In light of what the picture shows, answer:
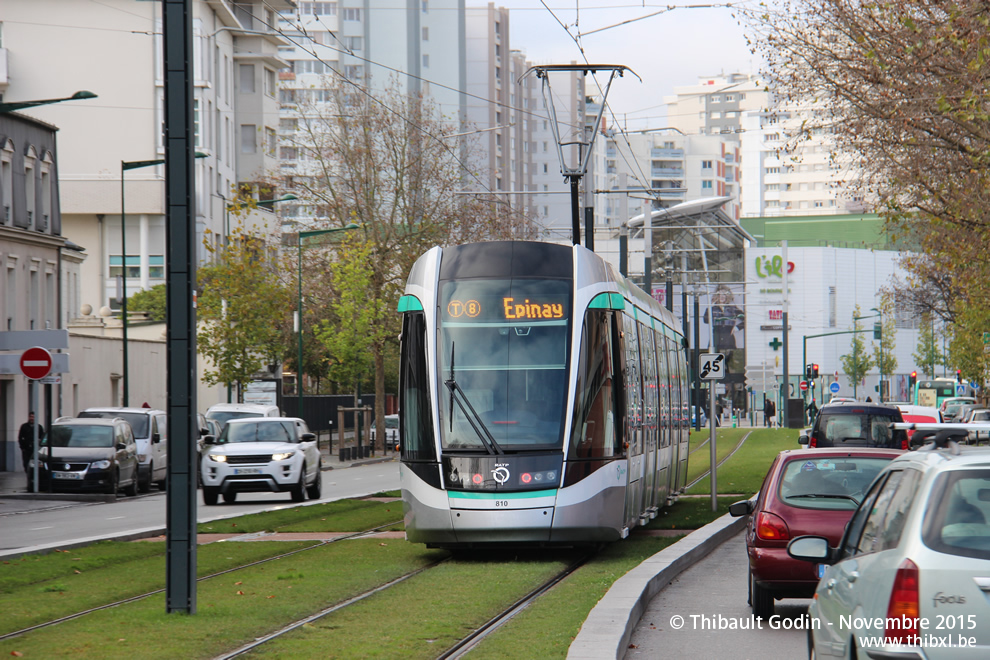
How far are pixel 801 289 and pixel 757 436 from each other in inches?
2014

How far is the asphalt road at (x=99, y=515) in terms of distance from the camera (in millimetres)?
20719

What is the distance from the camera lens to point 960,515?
5.41 m

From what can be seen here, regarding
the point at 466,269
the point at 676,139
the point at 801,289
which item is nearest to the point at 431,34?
the point at 801,289

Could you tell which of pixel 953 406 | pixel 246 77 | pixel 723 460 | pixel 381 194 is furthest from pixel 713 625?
pixel 246 77

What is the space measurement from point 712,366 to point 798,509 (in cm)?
1146

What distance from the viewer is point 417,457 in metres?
15.5

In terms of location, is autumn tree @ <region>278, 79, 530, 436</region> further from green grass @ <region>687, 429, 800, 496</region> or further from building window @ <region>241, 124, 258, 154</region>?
building window @ <region>241, 124, 258, 154</region>

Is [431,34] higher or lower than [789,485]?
higher

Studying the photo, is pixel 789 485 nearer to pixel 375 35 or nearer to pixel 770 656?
pixel 770 656

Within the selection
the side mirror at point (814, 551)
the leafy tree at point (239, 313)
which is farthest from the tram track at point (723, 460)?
the side mirror at point (814, 551)

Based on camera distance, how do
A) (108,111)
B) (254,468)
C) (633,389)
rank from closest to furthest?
1. (633,389)
2. (254,468)
3. (108,111)

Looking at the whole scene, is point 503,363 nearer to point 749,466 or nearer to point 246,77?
point 749,466

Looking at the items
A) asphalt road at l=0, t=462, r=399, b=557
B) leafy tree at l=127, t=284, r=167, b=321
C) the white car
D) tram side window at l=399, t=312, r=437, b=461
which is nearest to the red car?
tram side window at l=399, t=312, r=437, b=461

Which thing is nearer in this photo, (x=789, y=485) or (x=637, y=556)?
(x=789, y=485)
